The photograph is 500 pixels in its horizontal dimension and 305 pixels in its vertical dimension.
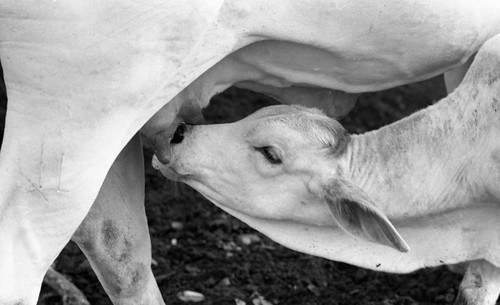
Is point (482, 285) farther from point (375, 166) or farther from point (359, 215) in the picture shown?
point (359, 215)

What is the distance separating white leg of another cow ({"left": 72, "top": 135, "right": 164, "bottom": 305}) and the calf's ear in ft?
2.45

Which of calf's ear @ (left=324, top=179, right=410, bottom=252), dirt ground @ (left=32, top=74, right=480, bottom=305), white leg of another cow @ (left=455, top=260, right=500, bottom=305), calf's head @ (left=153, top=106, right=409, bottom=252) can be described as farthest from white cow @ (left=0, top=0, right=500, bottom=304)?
dirt ground @ (left=32, top=74, right=480, bottom=305)

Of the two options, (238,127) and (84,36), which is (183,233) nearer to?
(238,127)

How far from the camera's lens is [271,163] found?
13.4 ft

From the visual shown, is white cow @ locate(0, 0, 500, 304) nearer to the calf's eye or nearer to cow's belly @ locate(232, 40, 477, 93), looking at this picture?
cow's belly @ locate(232, 40, 477, 93)

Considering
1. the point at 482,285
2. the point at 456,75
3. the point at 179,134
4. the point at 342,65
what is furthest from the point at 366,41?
the point at 482,285

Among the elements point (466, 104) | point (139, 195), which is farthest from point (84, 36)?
point (466, 104)

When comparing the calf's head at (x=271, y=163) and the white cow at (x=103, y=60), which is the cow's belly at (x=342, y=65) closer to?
the white cow at (x=103, y=60)

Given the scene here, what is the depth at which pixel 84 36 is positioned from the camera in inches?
135

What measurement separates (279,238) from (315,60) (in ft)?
2.33

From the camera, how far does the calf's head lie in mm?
4035

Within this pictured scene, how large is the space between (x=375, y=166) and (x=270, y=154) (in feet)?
1.22

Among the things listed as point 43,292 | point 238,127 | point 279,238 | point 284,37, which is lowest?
point 43,292

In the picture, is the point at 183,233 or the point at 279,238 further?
the point at 183,233
